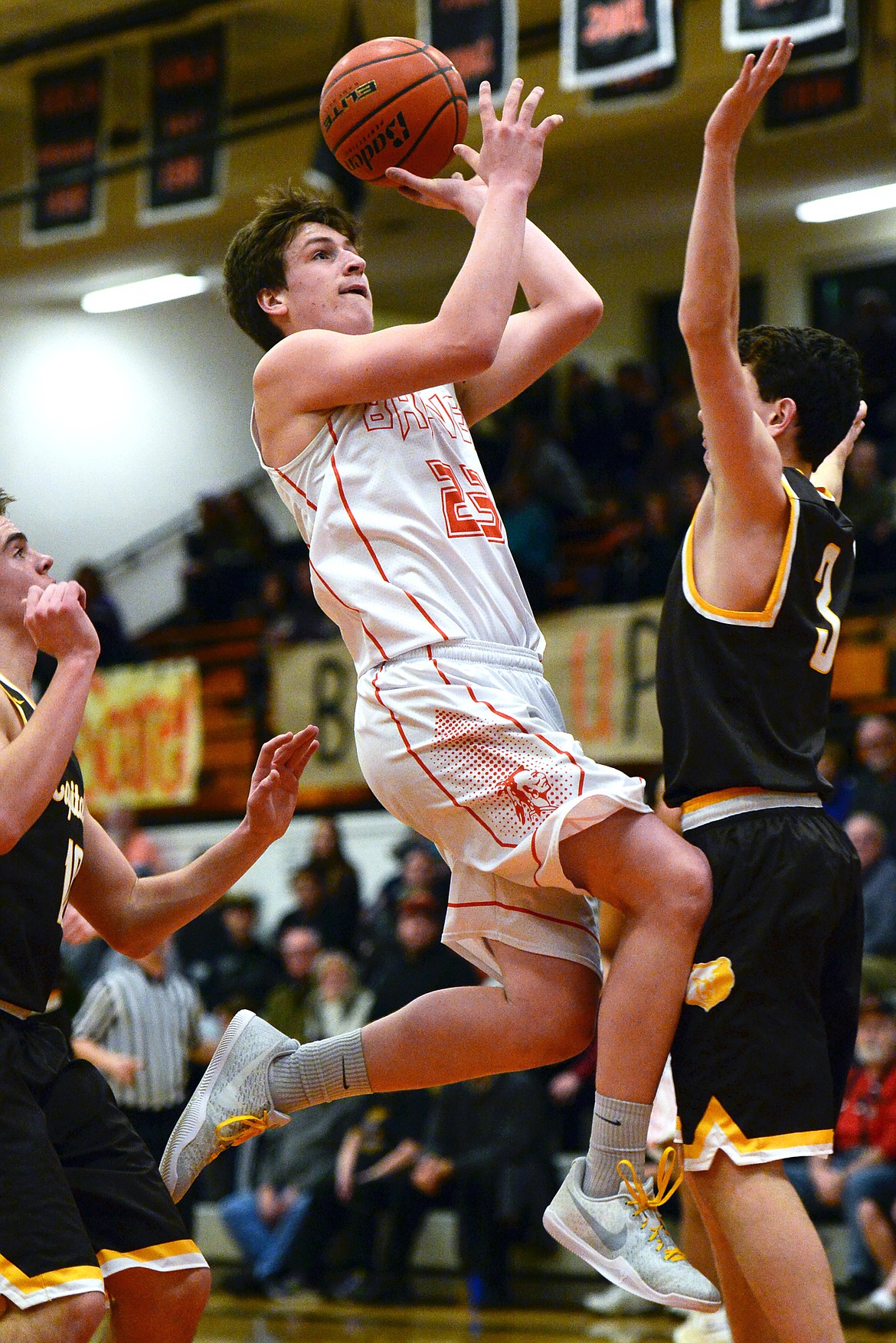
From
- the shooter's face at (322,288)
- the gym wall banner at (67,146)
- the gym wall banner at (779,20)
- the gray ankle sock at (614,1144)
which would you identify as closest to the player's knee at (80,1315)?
the gray ankle sock at (614,1144)

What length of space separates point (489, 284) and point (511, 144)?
1.06 feet

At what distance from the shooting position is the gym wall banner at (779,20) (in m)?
8.00

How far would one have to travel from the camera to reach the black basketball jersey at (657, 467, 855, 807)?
10.7 ft

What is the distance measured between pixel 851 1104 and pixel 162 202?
7.16 metres

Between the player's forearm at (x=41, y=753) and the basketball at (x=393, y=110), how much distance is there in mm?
1336

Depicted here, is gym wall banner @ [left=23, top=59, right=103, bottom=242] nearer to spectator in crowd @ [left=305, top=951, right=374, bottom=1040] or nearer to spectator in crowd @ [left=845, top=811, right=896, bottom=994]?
spectator in crowd @ [left=305, top=951, right=374, bottom=1040]

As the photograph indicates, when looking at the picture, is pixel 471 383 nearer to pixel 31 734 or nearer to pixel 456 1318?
pixel 31 734

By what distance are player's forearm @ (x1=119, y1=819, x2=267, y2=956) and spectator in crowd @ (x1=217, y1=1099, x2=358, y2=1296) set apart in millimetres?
5548

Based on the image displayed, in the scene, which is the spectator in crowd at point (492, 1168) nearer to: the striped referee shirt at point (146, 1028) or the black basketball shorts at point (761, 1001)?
the striped referee shirt at point (146, 1028)

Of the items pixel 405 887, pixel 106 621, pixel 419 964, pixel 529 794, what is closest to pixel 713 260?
pixel 529 794

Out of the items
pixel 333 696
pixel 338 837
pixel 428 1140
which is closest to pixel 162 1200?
pixel 428 1140

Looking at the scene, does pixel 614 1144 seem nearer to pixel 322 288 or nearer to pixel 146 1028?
pixel 322 288

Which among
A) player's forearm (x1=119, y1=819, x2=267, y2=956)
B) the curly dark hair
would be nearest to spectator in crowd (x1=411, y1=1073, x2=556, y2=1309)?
player's forearm (x1=119, y1=819, x2=267, y2=956)

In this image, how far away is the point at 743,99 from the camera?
10.3 feet
